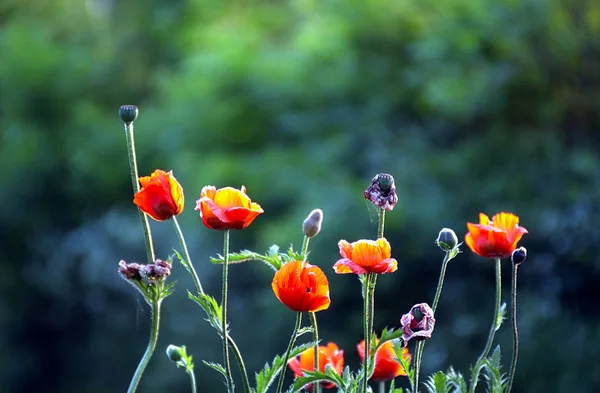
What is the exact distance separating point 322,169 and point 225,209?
4.81 m

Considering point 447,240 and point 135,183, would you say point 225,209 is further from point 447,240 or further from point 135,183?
point 447,240

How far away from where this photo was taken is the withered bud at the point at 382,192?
91cm

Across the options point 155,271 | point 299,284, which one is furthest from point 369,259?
point 155,271

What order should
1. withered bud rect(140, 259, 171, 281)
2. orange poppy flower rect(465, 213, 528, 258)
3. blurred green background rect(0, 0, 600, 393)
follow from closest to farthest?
withered bud rect(140, 259, 171, 281) → orange poppy flower rect(465, 213, 528, 258) → blurred green background rect(0, 0, 600, 393)

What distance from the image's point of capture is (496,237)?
976 mm

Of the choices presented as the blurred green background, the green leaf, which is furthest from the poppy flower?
the blurred green background

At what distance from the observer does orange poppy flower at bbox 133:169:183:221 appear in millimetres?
925

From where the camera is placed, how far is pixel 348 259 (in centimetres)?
89

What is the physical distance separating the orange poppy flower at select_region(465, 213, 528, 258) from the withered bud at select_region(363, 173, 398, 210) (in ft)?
0.34

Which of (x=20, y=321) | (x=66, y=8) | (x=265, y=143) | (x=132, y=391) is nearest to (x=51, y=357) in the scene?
(x=20, y=321)

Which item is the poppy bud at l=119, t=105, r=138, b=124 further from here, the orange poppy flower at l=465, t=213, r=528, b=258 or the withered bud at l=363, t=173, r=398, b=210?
the orange poppy flower at l=465, t=213, r=528, b=258

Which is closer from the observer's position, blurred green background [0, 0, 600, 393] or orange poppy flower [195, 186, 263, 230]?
orange poppy flower [195, 186, 263, 230]

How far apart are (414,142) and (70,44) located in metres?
4.47

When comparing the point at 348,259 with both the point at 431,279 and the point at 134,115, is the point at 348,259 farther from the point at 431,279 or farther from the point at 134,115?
the point at 431,279
